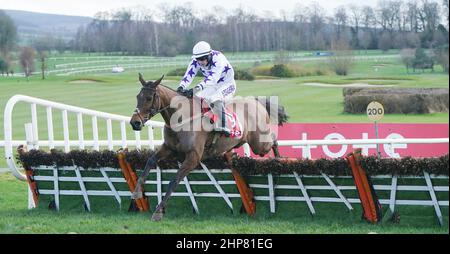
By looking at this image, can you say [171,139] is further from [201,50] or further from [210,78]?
[201,50]

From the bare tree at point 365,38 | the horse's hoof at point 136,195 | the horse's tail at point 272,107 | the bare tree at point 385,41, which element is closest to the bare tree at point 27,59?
Result: the bare tree at point 365,38

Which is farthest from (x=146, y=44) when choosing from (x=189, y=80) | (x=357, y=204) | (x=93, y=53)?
(x=357, y=204)

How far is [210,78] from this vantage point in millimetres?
7598

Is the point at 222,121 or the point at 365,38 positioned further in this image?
the point at 365,38

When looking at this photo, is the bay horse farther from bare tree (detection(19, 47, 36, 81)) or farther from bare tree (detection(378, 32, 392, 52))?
bare tree (detection(19, 47, 36, 81))

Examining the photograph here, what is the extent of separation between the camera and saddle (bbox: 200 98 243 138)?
304 inches

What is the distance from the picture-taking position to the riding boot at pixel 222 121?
7.75 metres

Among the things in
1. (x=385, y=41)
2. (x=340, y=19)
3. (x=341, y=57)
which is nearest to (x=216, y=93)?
(x=385, y=41)

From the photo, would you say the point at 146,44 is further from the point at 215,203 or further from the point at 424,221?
the point at 424,221

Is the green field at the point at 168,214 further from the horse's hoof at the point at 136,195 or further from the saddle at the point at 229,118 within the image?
the saddle at the point at 229,118

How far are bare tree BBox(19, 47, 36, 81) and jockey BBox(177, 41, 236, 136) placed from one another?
33.8 ft

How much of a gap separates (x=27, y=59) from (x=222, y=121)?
35.8ft

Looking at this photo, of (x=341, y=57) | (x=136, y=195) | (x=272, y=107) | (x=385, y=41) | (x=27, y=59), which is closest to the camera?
(x=136, y=195)

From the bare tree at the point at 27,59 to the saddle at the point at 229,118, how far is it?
1031 centimetres
